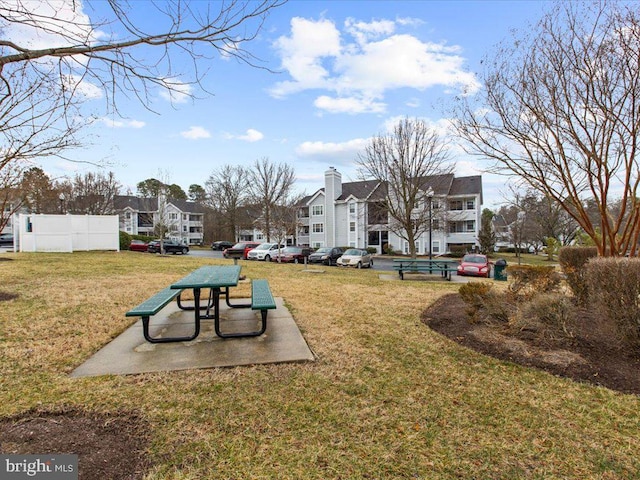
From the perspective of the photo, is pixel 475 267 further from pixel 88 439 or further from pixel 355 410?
pixel 88 439

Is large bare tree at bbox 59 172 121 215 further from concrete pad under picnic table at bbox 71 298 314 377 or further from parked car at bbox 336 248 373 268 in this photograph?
concrete pad under picnic table at bbox 71 298 314 377

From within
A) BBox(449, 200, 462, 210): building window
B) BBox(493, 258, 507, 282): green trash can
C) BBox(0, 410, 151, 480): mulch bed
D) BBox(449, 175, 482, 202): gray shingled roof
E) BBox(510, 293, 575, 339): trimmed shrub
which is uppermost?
BBox(449, 175, 482, 202): gray shingled roof

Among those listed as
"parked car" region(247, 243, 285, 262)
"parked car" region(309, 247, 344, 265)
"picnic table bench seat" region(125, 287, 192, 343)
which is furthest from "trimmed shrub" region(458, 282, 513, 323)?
"parked car" region(247, 243, 285, 262)

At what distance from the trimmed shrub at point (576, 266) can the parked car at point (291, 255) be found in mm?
21111

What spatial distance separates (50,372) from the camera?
393 cm

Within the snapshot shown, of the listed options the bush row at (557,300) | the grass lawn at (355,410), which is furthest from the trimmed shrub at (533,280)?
the grass lawn at (355,410)

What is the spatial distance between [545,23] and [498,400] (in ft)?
27.2

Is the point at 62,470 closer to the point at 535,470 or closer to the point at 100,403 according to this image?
the point at 100,403

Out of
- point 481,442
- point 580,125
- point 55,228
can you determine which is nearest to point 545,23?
point 580,125

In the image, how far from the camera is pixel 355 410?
3176mm

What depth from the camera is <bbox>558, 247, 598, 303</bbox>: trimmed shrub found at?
7660 millimetres

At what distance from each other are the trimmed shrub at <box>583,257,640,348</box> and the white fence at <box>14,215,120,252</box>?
86.6 feet

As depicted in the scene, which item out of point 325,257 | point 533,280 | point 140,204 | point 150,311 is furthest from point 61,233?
point 140,204

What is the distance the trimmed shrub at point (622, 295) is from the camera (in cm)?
427
